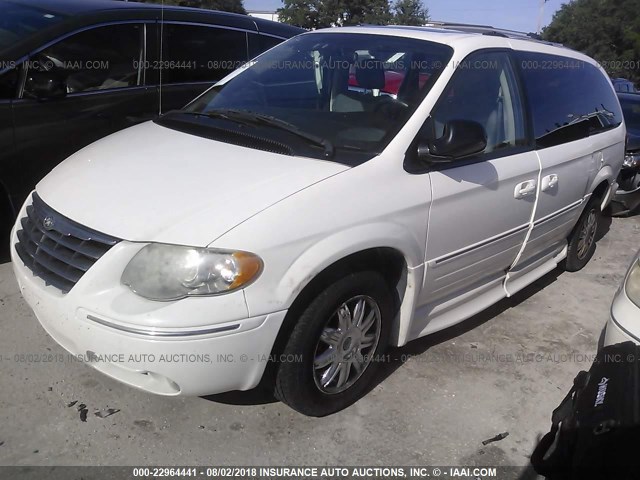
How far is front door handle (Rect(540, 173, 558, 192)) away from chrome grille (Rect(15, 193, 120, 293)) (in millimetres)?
2596

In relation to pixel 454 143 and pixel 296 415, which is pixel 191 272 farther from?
pixel 454 143

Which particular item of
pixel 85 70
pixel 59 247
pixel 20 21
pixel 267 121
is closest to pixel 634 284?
pixel 267 121

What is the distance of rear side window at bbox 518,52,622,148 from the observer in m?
3.75

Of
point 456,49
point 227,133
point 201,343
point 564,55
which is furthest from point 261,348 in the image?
point 564,55

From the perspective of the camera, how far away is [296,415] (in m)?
2.90

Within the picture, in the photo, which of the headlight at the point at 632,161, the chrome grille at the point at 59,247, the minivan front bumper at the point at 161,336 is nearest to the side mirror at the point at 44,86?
the chrome grille at the point at 59,247

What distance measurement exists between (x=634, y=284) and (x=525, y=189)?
2.92ft

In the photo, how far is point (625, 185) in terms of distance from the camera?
707 cm

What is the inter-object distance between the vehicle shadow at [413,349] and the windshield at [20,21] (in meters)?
2.85

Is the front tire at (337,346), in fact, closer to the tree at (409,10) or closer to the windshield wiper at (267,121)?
the windshield wiper at (267,121)

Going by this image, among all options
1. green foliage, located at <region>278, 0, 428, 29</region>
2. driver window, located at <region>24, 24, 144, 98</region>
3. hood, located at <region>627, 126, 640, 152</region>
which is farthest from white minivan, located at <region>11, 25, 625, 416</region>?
green foliage, located at <region>278, 0, 428, 29</region>

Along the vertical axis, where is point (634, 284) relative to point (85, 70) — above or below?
below

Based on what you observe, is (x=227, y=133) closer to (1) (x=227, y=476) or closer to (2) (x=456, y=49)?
(2) (x=456, y=49)

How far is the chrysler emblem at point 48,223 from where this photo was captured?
8.41 ft
